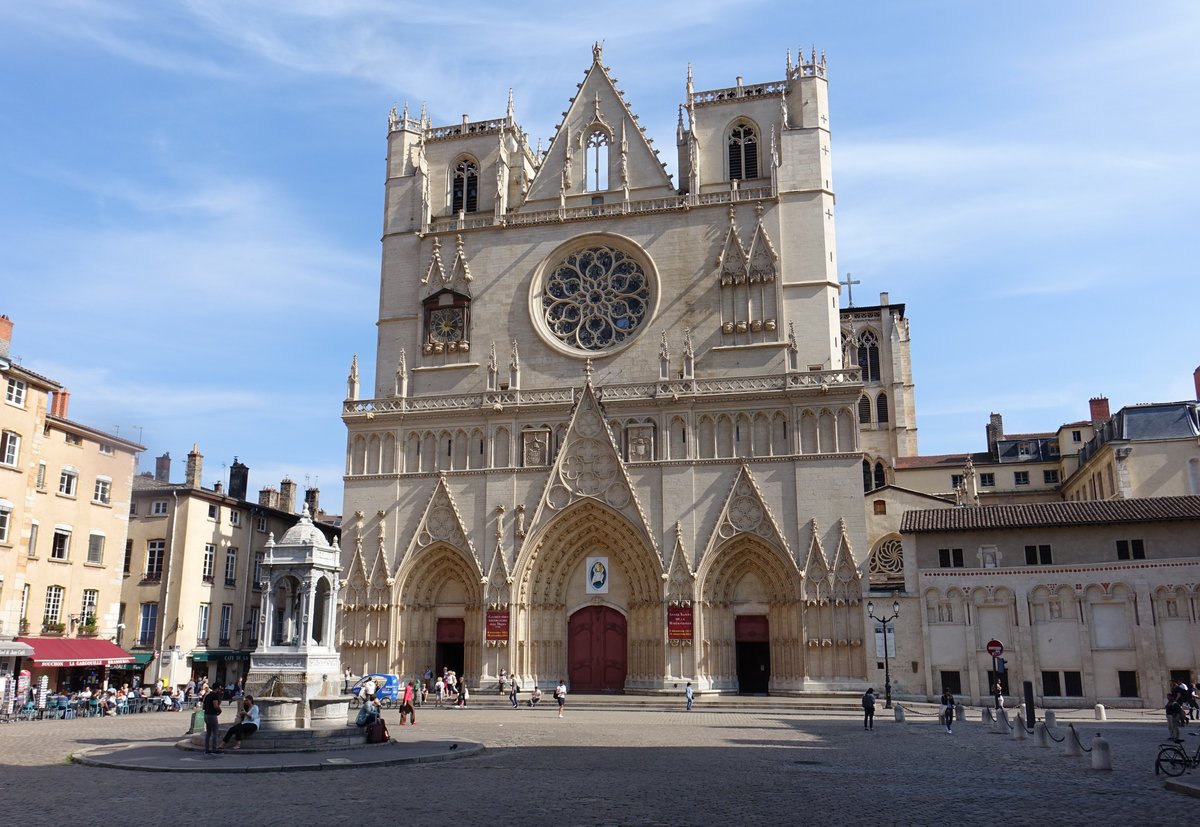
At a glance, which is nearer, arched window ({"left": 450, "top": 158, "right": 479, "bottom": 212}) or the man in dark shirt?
the man in dark shirt

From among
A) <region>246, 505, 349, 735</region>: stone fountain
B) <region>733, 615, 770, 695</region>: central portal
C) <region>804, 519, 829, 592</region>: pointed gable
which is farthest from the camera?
<region>733, 615, 770, 695</region>: central portal

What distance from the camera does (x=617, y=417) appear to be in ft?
146

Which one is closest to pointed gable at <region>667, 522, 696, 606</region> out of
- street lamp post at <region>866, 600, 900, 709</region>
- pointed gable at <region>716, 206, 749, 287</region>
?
street lamp post at <region>866, 600, 900, 709</region>

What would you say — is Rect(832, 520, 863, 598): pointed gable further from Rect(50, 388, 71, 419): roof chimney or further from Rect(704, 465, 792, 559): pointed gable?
Rect(50, 388, 71, 419): roof chimney

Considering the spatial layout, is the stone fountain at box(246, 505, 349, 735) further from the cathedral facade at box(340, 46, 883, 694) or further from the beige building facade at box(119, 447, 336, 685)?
the beige building facade at box(119, 447, 336, 685)

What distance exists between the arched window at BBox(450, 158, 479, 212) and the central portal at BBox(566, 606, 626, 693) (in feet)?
69.9

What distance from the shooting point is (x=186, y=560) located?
46.9 meters

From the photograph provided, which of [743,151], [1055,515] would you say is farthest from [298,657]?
[743,151]

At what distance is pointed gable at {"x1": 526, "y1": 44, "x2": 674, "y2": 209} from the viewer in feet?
161

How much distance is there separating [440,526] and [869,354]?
36.0 meters

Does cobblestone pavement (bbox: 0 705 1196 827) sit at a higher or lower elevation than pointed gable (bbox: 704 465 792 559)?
lower

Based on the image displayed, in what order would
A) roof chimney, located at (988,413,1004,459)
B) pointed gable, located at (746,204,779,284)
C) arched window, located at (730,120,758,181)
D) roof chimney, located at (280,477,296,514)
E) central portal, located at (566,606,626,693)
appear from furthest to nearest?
roof chimney, located at (988,413,1004,459) < roof chimney, located at (280,477,296,514) < arched window, located at (730,120,758,181) < pointed gable, located at (746,204,779,284) < central portal, located at (566,606,626,693)

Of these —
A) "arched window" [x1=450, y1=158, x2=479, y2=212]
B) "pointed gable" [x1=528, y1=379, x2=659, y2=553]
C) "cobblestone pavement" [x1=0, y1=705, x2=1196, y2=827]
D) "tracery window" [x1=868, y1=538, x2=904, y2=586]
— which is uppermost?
"arched window" [x1=450, y1=158, x2=479, y2=212]

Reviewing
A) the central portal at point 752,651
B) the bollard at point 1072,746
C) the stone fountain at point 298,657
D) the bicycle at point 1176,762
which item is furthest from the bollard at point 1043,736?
the central portal at point 752,651
